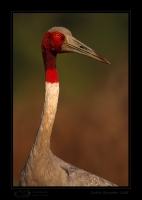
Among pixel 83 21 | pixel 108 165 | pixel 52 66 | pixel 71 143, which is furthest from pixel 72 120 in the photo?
pixel 52 66

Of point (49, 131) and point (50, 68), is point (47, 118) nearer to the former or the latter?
point (49, 131)

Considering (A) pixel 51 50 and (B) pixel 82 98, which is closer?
(A) pixel 51 50

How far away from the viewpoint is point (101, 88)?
10266 mm

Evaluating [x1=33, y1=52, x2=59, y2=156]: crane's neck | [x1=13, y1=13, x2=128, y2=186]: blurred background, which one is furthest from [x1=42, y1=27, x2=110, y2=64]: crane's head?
[x1=13, y1=13, x2=128, y2=186]: blurred background

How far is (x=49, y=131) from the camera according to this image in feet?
17.2

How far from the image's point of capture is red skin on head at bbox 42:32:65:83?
5289 mm

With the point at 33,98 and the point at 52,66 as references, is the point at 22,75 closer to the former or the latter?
the point at 33,98

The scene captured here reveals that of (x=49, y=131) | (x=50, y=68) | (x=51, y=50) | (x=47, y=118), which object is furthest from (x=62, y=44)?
(x=49, y=131)

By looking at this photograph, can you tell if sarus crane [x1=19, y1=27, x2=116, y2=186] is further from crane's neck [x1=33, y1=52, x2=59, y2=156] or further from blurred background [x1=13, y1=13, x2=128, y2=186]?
blurred background [x1=13, y1=13, x2=128, y2=186]

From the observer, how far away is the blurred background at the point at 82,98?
977cm

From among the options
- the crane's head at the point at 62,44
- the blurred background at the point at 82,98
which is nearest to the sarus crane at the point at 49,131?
the crane's head at the point at 62,44

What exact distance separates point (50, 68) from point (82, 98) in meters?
4.89

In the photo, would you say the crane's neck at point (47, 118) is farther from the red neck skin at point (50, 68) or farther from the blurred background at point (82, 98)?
the blurred background at point (82, 98)

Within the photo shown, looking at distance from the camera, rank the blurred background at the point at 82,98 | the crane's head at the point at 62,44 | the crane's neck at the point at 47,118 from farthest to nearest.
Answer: the blurred background at the point at 82,98 < the crane's head at the point at 62,44 < the crane's neck at the point at 47,118
